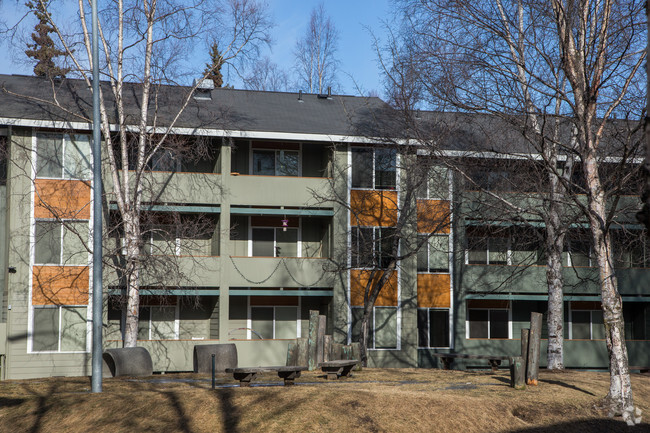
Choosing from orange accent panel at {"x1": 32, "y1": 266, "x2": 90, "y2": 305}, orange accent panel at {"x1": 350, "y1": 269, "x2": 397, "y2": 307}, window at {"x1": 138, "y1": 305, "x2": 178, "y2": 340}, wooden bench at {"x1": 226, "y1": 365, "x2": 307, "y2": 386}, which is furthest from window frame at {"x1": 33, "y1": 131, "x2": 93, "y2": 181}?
wooden bench at {"x1": 226, "y1": 365, "x2": 307, "y2": 386}

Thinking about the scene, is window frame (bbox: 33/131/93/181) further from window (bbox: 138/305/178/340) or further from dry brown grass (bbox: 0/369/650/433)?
dry brown grass (bbox: 0/369/650/433)

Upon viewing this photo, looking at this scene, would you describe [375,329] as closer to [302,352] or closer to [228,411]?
[302,352]

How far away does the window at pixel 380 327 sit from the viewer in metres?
29.6

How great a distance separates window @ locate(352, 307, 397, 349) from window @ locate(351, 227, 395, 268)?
1.83 meters

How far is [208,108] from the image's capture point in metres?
31.1

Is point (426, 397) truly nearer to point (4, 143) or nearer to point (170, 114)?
point (170, 114)

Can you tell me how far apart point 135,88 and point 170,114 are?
4.08 m

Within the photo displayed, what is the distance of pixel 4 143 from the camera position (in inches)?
1089

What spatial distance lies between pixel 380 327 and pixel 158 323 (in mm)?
8726

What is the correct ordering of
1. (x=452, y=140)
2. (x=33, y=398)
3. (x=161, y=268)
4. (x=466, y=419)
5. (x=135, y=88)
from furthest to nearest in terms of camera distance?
(x=135, y=88) → (x=161, y=268) → (x=452, y=140) → (x=33, y=398) → (x=466, y=419)

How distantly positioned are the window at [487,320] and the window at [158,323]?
41.1 feet

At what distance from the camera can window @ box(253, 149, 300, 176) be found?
3148 centimetres

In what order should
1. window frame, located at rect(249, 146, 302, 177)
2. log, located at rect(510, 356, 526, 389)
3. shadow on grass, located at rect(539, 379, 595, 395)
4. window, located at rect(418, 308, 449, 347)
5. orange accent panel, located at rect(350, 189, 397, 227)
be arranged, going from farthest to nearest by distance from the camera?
window frame, located at rect(249, 146, 302, 177)
window, located at rect(418, 308, 449, 347)
orange accent panel, located at rect(350, 189, 397, 227)
shadow on grass, located at rect(539, 379, 595, 395)
log, located at rect(510, 356, 526, 389)

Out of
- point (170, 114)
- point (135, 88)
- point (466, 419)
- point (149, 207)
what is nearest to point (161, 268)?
point (149, 207)
